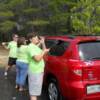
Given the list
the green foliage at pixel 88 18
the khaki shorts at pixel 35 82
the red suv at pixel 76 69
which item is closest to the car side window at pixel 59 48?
the red suv at pixel 76 69

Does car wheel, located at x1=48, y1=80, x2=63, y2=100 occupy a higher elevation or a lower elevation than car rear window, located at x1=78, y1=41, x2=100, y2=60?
lower

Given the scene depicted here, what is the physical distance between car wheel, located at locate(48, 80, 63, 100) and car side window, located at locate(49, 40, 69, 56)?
659mm

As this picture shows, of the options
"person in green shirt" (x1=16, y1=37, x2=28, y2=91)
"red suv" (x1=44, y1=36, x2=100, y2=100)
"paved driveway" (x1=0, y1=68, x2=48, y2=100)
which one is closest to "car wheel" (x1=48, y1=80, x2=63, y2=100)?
"red suv" (x1=44, y1=36, x2=100, y2=100)

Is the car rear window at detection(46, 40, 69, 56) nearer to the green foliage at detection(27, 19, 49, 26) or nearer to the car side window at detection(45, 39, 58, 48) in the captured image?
the car side window at detection(45, 39, 58, 48)

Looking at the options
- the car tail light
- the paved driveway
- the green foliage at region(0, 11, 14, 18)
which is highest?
the green foliage at region(0, 11, 14, 18)

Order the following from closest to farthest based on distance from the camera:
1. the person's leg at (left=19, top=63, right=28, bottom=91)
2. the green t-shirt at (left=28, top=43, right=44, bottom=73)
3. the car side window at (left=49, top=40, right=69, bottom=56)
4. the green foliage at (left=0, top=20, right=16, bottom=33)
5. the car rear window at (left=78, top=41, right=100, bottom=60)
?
the green t-shirt at (left=28, top=43, right=44, bottom=73)
the car rear window at (left=78, top=41, right=100, bottom=60)
the car side window at (left=49, top=40, right=69, bottom=56)
the person's leg at (left=19, top=63, right=28, bottom=91)
the green foliage at (left=0, top=20, right=16, bottom=33)

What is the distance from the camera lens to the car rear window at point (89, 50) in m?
7.55

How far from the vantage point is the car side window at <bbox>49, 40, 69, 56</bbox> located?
317 inches

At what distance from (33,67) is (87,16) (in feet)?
42.4

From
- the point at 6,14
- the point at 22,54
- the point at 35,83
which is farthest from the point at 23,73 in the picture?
the point at 6,14

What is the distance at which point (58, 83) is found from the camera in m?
8.03

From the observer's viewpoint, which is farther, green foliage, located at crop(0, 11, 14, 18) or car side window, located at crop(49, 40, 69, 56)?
green foliage, located at crop(0, 11, 14, 18)

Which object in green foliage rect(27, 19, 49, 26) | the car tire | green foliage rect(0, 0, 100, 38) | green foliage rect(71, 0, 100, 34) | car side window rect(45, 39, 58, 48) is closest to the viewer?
the car tire

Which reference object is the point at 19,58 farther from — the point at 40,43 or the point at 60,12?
the point at 60,12
